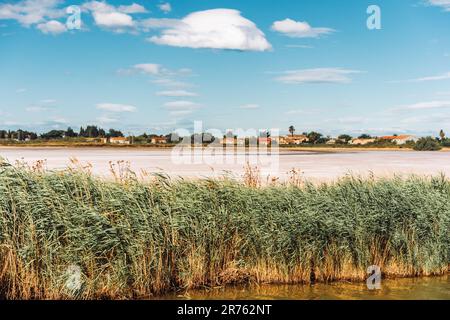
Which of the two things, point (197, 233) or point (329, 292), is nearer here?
point (329, 292)

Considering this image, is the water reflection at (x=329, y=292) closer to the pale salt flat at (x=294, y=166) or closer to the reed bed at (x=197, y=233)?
the reed bed at (x=197, y=233)

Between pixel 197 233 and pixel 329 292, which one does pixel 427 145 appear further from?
pixel 197 233

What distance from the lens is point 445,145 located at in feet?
424

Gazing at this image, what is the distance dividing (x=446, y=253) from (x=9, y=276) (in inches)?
469

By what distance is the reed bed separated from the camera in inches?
440

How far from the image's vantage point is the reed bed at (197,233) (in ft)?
36.7

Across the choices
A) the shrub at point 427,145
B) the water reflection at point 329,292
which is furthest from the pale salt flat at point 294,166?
the shrub at point 427,145

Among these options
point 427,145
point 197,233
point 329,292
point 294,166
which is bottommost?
point 329,292

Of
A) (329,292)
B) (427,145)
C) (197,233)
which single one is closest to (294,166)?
(329,292)

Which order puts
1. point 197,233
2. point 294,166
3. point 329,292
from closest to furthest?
point 329,292, point 197,233, point 294,166

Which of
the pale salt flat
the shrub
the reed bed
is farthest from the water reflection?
the shrub

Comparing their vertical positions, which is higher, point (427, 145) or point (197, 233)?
point (427, 145)

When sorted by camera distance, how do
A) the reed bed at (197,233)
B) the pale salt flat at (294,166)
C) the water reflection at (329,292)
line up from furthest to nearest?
the pale salt flat at (294,166) < the water reflection at (329,292) < the reed bed at (197,233)

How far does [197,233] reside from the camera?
12.4 metres
